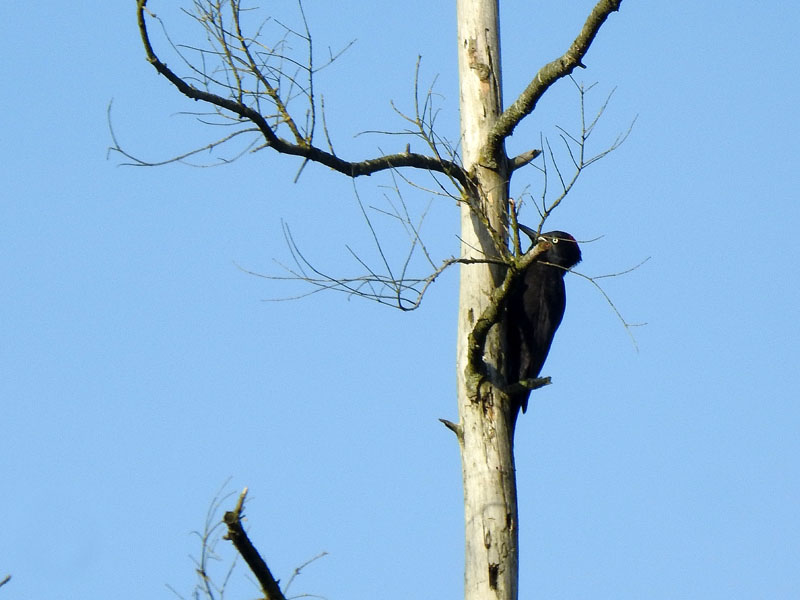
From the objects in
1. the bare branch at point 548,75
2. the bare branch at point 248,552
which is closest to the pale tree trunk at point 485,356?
the bare branch at point 548,75

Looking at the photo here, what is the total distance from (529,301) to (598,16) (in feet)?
6.98

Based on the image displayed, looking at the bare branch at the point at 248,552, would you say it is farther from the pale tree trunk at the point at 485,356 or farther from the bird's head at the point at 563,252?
the bird's head at the point at 563,252

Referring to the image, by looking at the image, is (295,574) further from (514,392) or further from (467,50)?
(467,50)

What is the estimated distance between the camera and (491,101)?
4.88 m

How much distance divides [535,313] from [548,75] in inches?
70.2

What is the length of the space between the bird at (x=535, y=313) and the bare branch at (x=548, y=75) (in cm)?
66

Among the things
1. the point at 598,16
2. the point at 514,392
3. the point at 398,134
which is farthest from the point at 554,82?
the point at 514,392

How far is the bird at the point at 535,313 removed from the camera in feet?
17.2

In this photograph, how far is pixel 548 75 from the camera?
4414 mm

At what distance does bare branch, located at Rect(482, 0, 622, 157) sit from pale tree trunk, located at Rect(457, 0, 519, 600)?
113mm

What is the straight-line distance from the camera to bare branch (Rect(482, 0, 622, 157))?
Answer: 411cm

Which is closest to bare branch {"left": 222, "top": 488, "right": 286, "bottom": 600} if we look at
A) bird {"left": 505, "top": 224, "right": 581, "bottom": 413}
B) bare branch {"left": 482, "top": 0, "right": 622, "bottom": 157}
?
bird {"left": 505, "top": 224, "right": 581, "bottom": 413}

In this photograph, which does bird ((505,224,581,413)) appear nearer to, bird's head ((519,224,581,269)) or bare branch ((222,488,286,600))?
bird's head ((519,224,581,269))

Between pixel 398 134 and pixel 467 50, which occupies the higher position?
pixel 467 50
